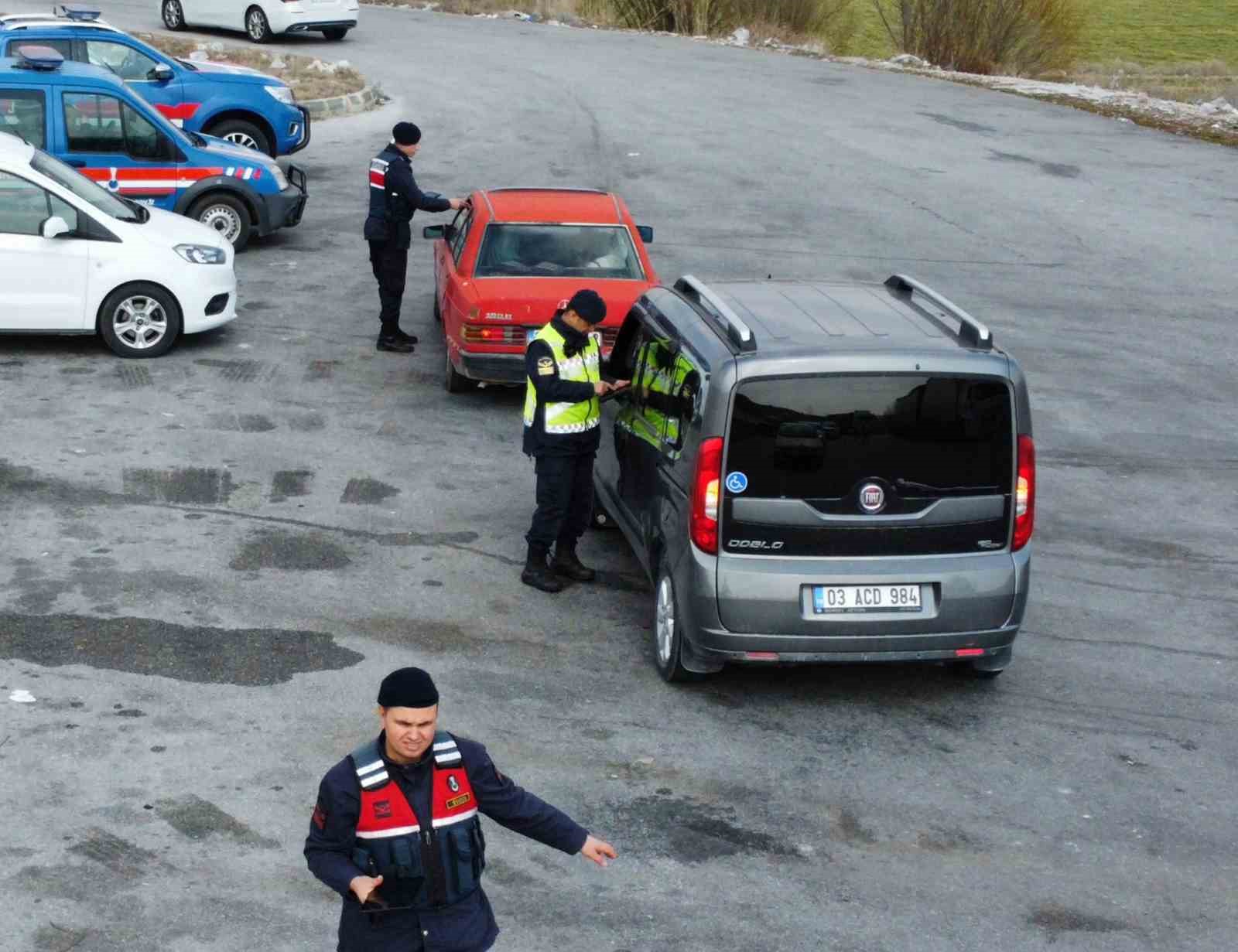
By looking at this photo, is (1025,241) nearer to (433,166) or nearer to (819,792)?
(433,166)

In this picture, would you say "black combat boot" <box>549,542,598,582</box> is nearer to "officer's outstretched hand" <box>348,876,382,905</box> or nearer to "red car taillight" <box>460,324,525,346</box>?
"red car taillight" <box>460,324,525,346</box>

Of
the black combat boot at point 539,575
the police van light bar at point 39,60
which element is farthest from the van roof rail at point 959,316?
the police van light bar at point 39,60

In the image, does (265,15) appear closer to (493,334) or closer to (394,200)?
(394,200)

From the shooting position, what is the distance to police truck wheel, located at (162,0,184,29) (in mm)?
31609

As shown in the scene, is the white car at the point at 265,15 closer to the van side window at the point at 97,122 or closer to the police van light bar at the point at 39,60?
the police van light bar at the point at 39,60

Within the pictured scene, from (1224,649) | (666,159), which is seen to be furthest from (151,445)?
(666,159)

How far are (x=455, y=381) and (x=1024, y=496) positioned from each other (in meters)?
6.02

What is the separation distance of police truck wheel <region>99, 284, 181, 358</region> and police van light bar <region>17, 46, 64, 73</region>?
12.7 feet

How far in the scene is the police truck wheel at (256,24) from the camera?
31062 millimetres

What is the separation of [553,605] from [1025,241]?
39.4 feet

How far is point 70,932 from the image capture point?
5520 millimetres

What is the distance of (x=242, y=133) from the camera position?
65.3 feet

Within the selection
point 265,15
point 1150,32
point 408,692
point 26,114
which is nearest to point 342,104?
point 265,15

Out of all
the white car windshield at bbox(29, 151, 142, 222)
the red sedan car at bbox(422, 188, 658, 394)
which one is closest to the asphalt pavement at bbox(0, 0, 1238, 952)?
the red sedan car at bbox(422, 188, 658, 394)
